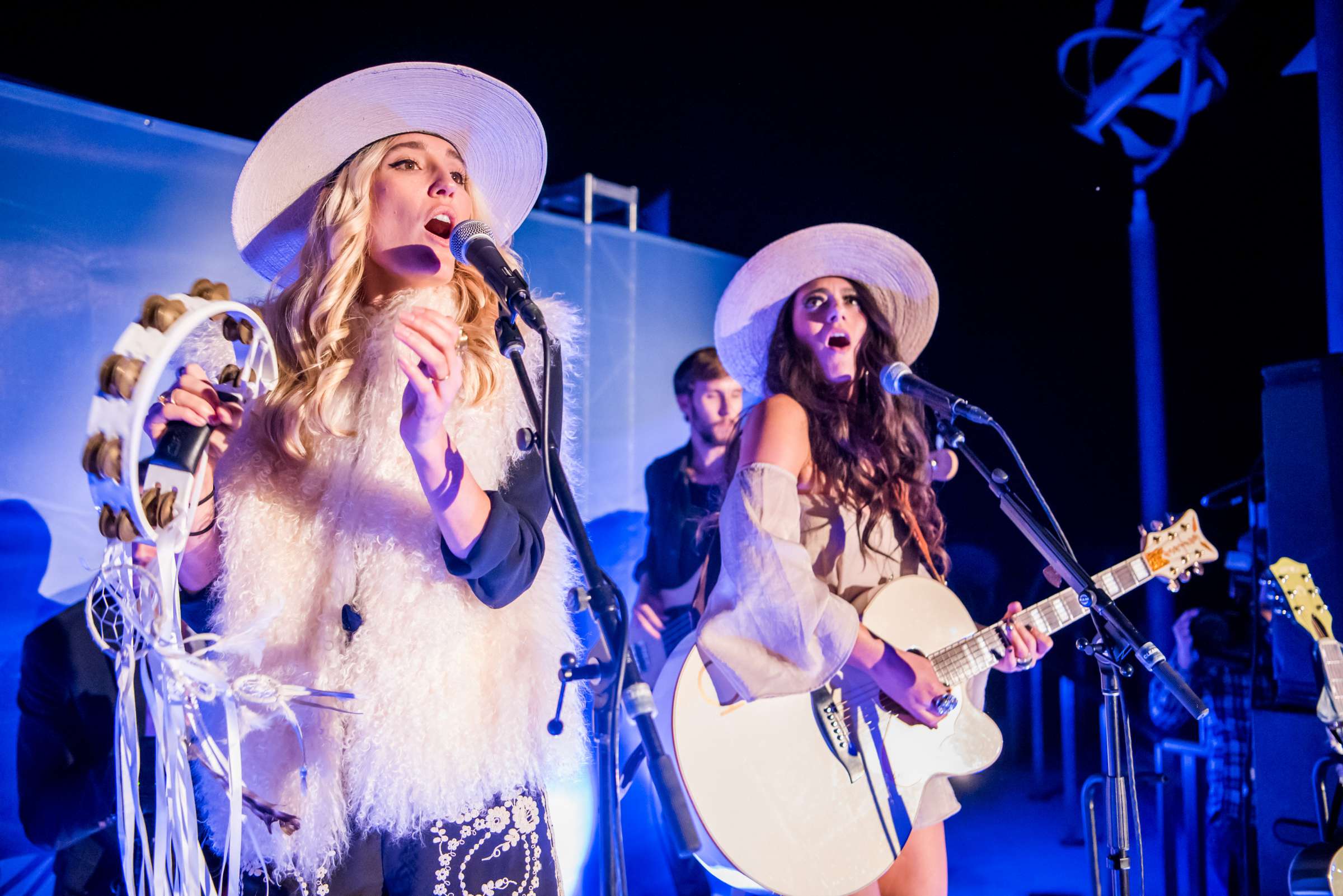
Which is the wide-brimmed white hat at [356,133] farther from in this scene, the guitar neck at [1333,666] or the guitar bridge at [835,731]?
the guitar neck at [1333,666]

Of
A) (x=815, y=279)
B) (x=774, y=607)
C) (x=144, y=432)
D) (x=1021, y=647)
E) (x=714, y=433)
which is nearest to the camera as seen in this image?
(x=144, y=432)

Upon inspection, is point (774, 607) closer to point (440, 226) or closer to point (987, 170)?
point (440, 226)

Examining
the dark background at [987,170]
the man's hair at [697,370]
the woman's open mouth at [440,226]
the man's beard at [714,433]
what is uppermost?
the dark background at [987,170]

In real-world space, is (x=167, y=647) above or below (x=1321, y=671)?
below

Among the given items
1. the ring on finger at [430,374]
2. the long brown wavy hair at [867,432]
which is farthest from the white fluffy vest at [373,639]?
the long brown wavy hair at [867,432]

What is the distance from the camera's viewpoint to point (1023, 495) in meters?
5.84

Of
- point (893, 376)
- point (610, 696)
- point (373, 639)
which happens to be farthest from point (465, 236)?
point (893, 376)

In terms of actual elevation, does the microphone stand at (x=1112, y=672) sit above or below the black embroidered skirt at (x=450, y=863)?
above

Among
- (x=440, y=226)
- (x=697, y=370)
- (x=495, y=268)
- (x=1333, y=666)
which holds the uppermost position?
(x=697, y=370)

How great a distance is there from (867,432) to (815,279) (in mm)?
569

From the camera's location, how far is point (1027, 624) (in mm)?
2844

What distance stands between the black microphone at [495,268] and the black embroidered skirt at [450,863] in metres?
0.82

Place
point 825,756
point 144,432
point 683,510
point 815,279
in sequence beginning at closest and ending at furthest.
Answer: point 144,432, point 825,756, point 815,279, point 683,510

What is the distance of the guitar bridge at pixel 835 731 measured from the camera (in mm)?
2529
